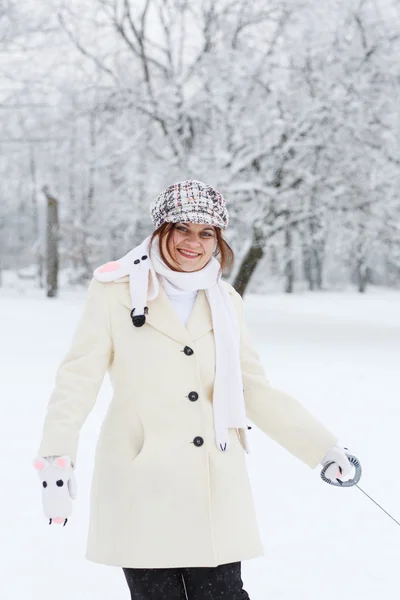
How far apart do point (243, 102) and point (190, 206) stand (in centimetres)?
1348

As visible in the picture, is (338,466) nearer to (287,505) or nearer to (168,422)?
(168,422)

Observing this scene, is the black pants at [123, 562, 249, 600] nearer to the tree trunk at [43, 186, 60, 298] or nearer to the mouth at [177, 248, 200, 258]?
the mouth at [177, 248, 200, 258]

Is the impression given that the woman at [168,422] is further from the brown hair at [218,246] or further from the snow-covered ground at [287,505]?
the snow-covered ground at [287,505]

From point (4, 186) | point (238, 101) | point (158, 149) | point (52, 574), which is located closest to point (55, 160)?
point (4, 186)

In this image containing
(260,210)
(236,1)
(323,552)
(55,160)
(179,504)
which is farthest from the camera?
(55,160)

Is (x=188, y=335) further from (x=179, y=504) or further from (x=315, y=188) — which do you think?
(x=315, y=188)

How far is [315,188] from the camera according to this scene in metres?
15.2

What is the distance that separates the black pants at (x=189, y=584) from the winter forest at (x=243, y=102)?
11.9m

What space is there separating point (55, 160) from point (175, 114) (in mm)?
22018

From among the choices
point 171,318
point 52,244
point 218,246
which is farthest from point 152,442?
point 52,244

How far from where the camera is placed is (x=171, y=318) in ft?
7.46

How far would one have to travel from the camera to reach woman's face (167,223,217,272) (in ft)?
7.69

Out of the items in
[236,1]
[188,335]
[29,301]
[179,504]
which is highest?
[236,1]

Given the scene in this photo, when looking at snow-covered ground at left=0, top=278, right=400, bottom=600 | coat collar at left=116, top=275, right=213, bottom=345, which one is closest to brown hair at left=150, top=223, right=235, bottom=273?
coat collar at left=116, top=275, right=213, bottom=345
